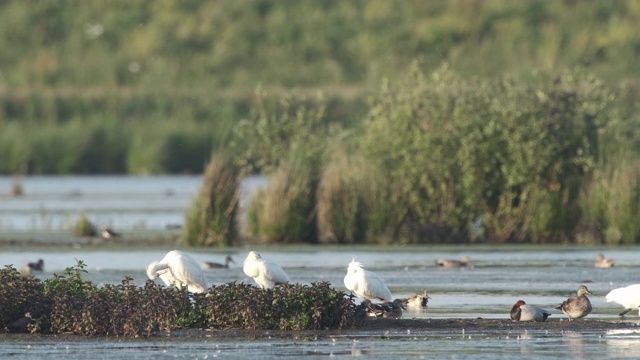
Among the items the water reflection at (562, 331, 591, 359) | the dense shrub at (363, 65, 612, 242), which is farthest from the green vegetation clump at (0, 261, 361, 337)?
the dense shrub at (363, 65, 612, 242)

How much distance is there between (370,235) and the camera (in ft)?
102

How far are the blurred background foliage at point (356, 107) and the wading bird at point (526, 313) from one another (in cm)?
1210

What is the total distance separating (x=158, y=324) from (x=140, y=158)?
140 ft

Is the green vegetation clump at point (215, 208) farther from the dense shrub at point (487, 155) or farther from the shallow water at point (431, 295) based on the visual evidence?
the dense shrub at point (487, 155)

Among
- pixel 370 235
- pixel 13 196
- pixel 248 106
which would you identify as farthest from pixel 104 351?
pixel 248 106

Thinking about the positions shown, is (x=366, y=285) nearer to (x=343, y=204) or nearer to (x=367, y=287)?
(x=367, y=287)

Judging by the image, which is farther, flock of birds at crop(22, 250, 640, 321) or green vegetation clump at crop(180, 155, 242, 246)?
green vegetation clump at crop(180, 155, 242, 246)

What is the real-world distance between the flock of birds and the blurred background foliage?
10.6 metres

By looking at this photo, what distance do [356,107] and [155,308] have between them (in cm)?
4865

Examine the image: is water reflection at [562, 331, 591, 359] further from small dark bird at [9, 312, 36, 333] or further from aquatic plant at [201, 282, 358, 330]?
small dark bird at [9, 312, 36, 333]

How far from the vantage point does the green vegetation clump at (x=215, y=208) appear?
1174 inches

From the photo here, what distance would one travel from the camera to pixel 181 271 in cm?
1895

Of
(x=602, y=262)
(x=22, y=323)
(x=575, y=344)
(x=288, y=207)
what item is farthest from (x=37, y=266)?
(x=575, y=344)

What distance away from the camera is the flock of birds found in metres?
18.0
